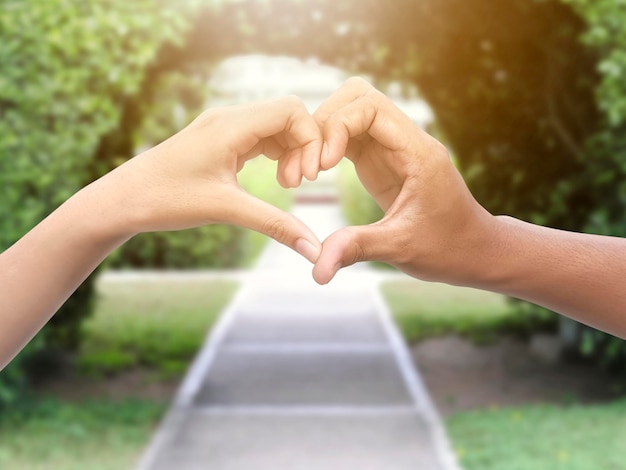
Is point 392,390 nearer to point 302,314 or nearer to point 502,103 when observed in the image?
point 502,103

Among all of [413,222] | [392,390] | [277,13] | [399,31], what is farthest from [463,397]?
[413,222]

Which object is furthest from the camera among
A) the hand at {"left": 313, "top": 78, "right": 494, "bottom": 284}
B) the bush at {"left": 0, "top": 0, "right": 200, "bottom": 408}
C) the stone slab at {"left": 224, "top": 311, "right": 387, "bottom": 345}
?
the stone slab at {"left": 224, "top": 311, "right": 387, "bottom": 345}

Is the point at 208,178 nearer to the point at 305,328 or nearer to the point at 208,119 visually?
the point at 208,119

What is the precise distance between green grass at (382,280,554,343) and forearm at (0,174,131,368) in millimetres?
7481

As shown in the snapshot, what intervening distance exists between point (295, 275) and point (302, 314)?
3822mm

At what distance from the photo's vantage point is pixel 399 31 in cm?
737

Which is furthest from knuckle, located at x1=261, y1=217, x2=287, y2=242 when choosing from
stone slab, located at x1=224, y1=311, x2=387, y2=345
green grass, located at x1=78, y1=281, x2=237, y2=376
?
stone slab, located at x1=224, y1=311, x2=387, y2=345

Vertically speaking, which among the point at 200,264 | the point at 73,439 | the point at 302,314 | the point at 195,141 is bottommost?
the point at 73,439

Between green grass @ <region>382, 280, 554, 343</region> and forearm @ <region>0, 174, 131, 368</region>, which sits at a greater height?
green grass @ <region>382, 280, 554, 343</region>

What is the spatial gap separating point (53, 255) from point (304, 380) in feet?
20.8

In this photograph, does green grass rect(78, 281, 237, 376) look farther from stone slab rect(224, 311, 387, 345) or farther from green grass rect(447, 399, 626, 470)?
green grass rect(447, 399, 626, 470)

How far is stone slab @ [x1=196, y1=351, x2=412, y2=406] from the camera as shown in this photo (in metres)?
7.15

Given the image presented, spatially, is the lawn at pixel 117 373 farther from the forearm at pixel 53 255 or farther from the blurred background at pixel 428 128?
the forearm at pixel 53 255

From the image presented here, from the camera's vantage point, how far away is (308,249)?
58.3 inches
